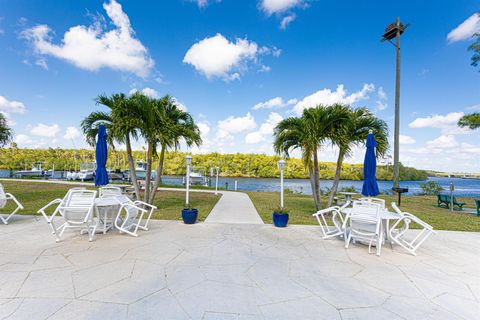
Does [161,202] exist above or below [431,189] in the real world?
below

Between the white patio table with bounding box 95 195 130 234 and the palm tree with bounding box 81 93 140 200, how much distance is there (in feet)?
6.82

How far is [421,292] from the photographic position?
2.49 metres

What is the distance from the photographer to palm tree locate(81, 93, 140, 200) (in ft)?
21.2

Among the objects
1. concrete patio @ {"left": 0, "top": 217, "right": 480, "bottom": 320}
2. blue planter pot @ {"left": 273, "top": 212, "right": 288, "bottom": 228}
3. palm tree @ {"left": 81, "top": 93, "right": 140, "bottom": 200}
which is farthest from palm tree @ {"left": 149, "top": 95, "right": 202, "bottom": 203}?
blue planter pot @ {"left": 273, "top": 212, "right": 288, "bottom": 228}

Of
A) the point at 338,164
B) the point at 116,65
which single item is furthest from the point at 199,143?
the point at 116,65

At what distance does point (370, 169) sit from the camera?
5.50 metres

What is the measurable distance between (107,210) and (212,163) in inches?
1601

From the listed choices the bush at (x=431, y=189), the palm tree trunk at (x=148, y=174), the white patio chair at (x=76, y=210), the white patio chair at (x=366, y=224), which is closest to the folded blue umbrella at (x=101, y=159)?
the white patio chair at (x=76, y=210)

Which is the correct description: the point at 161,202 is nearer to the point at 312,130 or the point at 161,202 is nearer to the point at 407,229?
the point at 312,130

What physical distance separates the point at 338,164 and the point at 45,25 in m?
14.8

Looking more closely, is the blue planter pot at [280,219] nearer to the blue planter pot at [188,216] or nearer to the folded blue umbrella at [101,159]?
the blue planter pot at [188,216]

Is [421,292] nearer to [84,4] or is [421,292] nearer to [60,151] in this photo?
[84,4]

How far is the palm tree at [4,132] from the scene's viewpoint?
8.20 metres

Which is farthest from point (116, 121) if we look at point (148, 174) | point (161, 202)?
point (161, 202)
